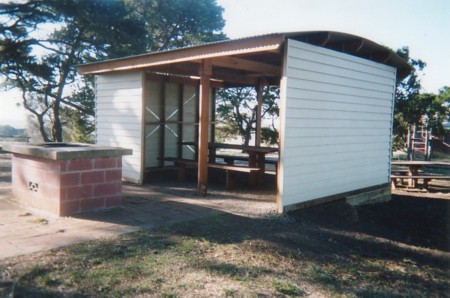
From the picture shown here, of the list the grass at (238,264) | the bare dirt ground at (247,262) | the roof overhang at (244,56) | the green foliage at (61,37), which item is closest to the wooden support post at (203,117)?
the roof overhang at (244,56)

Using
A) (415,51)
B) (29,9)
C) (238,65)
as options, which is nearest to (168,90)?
(238,65)

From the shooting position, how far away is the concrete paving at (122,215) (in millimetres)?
4316

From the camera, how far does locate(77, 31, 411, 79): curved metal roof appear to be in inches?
228

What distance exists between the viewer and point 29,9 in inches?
581

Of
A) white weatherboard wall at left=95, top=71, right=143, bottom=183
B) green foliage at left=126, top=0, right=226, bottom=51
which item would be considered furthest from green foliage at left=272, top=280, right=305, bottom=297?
green foliage at left=126, top=0, right=226, bottom=51

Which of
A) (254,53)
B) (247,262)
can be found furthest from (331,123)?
(247,262)

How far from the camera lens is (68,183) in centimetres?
532

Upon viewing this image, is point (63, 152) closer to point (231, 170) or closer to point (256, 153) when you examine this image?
point (231, 170)

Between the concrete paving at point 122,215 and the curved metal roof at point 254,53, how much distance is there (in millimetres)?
2588

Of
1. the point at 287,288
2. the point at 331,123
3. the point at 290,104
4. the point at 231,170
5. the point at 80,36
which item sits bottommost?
the point at 287,288

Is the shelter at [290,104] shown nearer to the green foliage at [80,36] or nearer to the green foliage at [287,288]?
the green foliage at [287,288]

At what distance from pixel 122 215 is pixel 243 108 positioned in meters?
16.6

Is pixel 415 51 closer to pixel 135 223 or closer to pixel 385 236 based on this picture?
pixel 385 236

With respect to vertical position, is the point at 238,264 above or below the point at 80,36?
below
